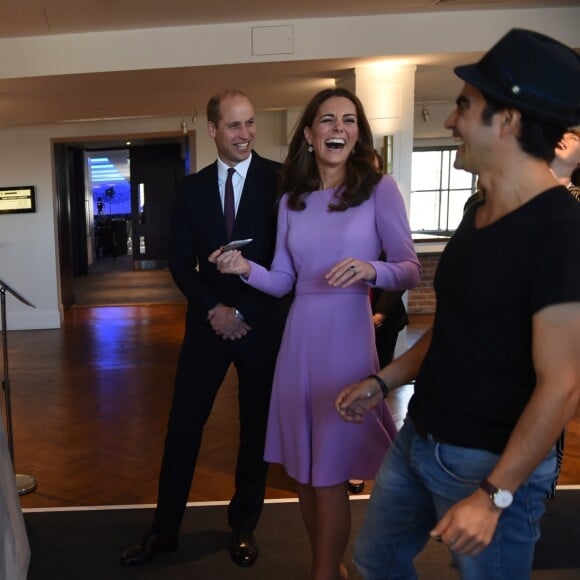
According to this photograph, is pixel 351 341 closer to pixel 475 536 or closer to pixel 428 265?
pixel 475 536

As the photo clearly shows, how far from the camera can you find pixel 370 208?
190cm

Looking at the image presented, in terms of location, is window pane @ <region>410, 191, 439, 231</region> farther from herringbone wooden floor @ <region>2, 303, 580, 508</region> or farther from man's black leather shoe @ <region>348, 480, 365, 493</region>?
man's black leather shoe @ <region>348, 480, 365, 493</region>

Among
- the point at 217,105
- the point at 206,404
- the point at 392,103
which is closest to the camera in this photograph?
the point at 217,105

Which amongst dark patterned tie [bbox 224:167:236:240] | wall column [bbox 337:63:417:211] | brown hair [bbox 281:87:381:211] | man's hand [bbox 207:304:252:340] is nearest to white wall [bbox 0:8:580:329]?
wall column [bbox 337:63:417:211]

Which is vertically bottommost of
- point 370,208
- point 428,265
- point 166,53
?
point 428,265

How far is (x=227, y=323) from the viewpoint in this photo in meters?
2.25

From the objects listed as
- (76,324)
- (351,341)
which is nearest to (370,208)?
(351,341)

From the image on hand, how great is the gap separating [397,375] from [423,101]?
21.0ft

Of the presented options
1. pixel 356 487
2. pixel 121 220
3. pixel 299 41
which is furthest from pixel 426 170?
pixel 121 220

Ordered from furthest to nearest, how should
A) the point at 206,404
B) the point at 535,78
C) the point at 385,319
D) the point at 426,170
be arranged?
the point at 426,170 < the point at 385,319 < the point at 206,404 < the point at 535,78

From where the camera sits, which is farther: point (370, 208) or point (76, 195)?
point (76, 195)

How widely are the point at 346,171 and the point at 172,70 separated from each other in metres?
3.34

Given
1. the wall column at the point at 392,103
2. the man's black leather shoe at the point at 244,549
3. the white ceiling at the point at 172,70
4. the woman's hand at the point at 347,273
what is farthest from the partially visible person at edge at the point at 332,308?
the wall column at the point at 392,103

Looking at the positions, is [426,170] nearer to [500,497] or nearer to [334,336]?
[334,336]
